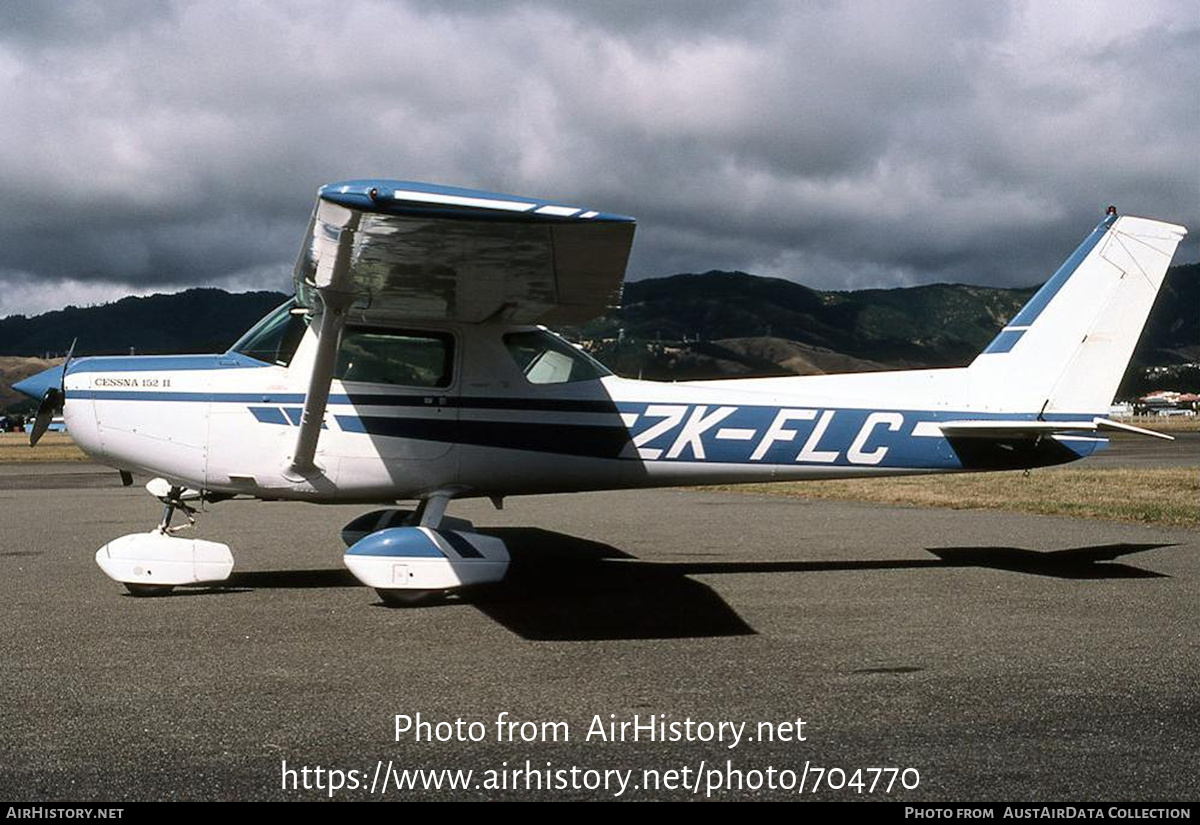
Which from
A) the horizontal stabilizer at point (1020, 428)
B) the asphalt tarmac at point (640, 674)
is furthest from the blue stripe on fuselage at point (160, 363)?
the horizontal stabilizer at point (1020, 428)

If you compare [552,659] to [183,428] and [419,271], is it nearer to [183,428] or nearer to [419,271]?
[419,271]

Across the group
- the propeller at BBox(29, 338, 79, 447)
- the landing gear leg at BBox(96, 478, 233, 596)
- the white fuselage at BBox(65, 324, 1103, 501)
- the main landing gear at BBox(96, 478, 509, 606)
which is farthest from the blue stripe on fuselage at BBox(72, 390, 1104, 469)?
the landing gear leg at BBox(96, 478, 233, 596)

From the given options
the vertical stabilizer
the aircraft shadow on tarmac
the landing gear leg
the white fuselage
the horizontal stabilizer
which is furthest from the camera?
the vertical stabilizer

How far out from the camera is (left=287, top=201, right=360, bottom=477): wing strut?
215 inches

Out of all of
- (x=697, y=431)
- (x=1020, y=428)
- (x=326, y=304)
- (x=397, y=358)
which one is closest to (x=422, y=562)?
(x=397, y=358)

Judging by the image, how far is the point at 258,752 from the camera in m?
3.81

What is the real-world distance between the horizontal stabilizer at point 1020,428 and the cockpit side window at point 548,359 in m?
3.00

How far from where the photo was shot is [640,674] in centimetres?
509

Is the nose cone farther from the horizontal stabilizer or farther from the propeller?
the horizontal stabilizer

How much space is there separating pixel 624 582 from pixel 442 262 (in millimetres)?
3171

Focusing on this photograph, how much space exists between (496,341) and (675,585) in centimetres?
239

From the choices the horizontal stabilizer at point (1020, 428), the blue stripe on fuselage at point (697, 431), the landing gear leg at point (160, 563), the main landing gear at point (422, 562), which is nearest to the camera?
the main landing gear at point (422, 562)

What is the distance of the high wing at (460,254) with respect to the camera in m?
5.04

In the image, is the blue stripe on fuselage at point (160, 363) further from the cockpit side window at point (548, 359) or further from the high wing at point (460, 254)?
the cockpit side window at point (548, 359)
